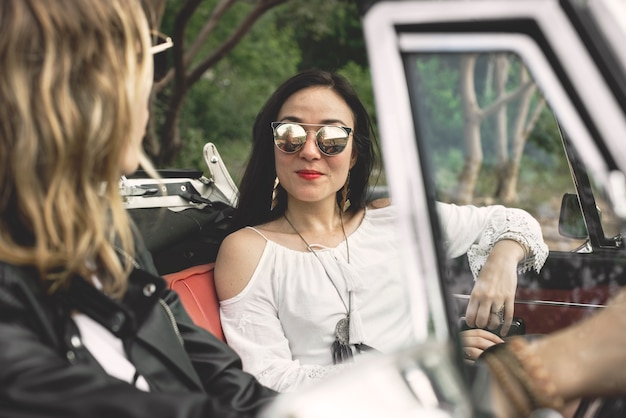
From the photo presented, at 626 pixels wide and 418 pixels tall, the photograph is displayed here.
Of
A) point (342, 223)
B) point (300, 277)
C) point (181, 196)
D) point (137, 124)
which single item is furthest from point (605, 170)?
point (181, 196)

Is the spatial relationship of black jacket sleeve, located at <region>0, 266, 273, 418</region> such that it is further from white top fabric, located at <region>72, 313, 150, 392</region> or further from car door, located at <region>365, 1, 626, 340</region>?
car door, located at <region>365, 1, 626, 340</region>

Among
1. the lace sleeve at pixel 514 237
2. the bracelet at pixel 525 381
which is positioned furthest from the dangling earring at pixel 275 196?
the bracelet at pixel 525 381

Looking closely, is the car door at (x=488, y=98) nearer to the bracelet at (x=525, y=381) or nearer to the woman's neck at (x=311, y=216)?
the bracelet at (x=525, y=381)

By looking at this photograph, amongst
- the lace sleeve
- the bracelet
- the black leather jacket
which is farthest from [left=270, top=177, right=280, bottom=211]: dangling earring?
the bracelet

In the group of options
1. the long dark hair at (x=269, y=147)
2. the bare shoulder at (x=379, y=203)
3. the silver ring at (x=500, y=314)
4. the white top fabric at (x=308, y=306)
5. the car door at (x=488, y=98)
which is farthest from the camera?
the bare shoulder at (x=379, y=203)

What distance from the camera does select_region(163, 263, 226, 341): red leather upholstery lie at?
2.06 m

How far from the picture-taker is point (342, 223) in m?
2.49

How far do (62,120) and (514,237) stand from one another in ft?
3.84

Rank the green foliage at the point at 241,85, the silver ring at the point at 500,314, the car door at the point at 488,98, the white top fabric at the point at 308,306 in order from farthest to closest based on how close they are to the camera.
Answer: the green foliage at the point at 241,85
the white top fabric at the point at 308,306
the silver ring at the point at 500,314
the car door at the point at 488,98

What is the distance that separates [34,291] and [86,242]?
0.11 meters

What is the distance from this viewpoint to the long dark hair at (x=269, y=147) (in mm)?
2404

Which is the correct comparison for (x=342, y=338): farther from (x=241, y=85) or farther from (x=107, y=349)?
(x=241, y=85)

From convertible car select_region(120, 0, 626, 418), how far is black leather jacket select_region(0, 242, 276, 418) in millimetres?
352

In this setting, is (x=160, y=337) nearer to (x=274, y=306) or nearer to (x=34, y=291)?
(x=34, y=291)
